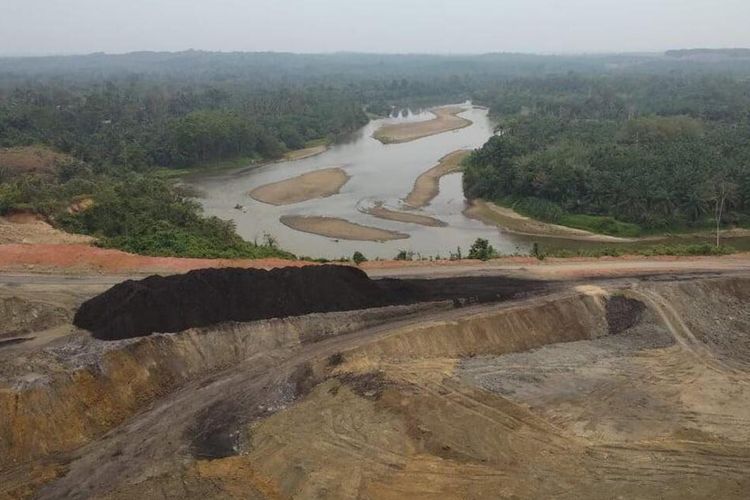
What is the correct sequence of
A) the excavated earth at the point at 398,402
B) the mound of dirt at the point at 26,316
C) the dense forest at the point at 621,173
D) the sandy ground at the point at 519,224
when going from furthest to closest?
1. the dense forest at the point at 621,173
2. the sandy ground at the point at 519,224
3. the mound of dirt at the point at 26,316
4. the excavated earth at the point at 398,402

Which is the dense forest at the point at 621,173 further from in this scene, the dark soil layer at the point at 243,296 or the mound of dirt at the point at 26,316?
the mound of dirt at the point at 26,316

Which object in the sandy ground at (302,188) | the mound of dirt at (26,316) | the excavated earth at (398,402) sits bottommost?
the sandy ground at (302,188)

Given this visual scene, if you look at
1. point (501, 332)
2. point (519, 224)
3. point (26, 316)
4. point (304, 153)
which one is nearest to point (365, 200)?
point (519, 224)

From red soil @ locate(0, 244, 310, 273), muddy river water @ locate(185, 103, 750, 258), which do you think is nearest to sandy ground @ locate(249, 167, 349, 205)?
muddy river water @ locate(185, 103, 750, 258)

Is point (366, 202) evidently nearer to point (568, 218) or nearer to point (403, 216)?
point (403, 216)

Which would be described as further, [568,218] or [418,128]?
[418,128]

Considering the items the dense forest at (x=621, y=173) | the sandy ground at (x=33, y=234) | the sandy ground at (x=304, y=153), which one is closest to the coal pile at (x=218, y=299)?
the sandy ground at (x=33, y=234)

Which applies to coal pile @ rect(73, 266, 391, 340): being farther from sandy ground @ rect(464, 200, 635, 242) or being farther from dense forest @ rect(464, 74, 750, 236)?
dense forest @ rect(464, 74, 750, 236)
